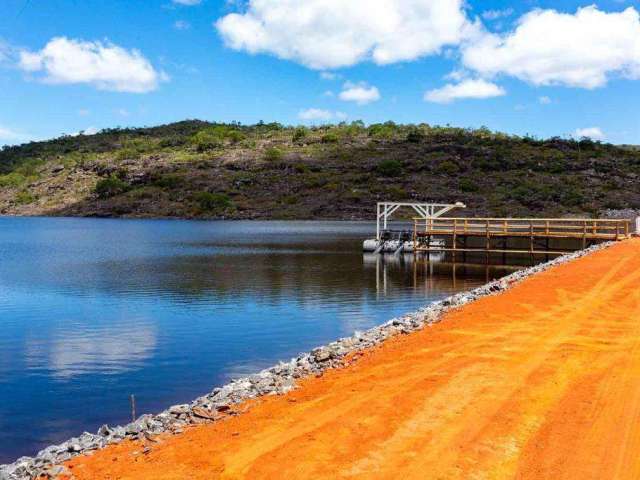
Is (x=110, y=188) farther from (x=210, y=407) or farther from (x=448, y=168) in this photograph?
(x=210, y=407)

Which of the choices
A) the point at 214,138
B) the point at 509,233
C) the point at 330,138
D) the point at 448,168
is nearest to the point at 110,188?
the point at 214,138

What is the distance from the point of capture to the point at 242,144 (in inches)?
6083

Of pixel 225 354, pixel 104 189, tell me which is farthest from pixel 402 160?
pixel 225 354

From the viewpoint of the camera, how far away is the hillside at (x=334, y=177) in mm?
102062

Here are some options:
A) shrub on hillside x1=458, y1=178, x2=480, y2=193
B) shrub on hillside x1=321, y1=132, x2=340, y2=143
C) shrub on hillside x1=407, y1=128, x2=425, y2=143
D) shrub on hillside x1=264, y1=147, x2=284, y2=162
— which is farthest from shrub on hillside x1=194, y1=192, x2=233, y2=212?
shrub on hillside x1=407, y1=128, x2=425, y2=143

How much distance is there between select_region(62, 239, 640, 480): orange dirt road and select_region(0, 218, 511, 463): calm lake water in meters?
3.88

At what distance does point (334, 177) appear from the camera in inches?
4658

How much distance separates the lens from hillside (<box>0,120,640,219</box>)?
10206 centimetres

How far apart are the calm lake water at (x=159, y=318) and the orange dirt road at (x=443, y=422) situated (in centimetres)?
388

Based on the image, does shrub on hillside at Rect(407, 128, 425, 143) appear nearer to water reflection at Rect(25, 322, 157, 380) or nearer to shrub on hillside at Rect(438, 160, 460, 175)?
shrub on hillside at Rect(438, 160, 460, 175)

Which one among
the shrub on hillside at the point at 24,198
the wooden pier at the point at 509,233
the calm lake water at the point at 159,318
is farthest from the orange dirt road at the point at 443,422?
the shrub on hillside at the point at 24,198

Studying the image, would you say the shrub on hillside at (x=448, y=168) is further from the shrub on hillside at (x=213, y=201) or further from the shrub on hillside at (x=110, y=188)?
the shrub on hillside at (x=110, y=188)

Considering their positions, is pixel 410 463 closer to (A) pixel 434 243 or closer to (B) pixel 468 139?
(A) pixel 434 243

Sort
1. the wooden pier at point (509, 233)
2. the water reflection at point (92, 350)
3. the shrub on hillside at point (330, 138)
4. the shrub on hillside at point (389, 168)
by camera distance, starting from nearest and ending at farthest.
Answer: the water reflection at point (92, 350), the wooden pier at point (509, 233), the shrub on hillside at point (389, 168), the shrub on hillside at point (330, 138)
